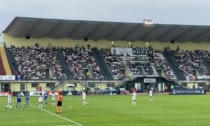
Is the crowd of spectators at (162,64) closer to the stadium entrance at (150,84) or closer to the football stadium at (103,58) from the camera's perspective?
the football stadium at (103,58)

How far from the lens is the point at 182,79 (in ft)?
291

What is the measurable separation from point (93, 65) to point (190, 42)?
27.3 metres

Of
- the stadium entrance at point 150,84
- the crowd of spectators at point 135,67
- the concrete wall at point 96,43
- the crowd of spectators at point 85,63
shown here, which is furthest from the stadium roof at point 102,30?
the stadium entrance at point 150,84

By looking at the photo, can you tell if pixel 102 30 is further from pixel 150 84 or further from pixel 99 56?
pixel 150 84

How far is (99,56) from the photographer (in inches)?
3610

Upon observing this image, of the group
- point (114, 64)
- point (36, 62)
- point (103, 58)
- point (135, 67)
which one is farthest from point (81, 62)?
point (135, 67)

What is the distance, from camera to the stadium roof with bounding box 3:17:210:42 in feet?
267

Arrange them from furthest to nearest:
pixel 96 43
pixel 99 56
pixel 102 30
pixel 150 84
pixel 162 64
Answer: pixel 96 43, pixel 162 64, pixel 99 56, pixel 102 30, pixel 150 84

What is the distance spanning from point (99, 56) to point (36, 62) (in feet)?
46.9

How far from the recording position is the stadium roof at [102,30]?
81500 millimetres

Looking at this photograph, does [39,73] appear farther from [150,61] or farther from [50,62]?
[150,61]

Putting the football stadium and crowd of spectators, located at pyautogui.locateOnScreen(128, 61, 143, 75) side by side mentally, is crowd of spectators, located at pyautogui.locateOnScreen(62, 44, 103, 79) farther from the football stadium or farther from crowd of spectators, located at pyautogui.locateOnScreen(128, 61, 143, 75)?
crowd of spectators, located at pyautogui.locateOnScreen(128, 61, 143, 75)

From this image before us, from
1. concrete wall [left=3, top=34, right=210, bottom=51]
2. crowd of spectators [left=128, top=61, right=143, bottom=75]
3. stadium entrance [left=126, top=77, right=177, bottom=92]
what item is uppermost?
concrete wall [left=3, top=34, right=210, bottom=51]

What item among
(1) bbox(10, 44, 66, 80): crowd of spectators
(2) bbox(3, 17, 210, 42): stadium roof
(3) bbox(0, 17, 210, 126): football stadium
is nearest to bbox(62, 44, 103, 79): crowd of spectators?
(3) bbox(0, 17, 210, 126): football stadium
